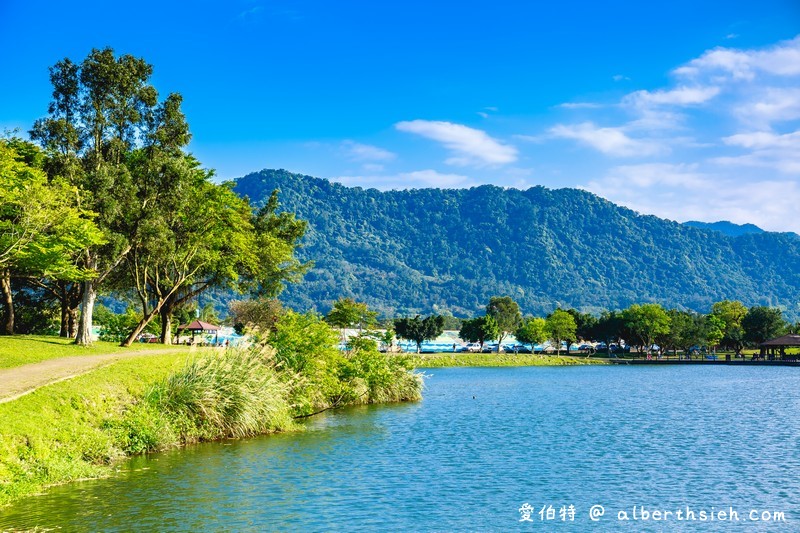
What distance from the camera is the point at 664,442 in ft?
112

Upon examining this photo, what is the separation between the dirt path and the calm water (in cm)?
494

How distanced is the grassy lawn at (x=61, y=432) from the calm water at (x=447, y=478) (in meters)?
0.69

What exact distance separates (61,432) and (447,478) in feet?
42.3

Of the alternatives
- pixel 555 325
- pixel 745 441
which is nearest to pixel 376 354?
pixel 745 441

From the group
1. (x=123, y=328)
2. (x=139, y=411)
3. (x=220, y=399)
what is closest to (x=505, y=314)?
(x=123, y=328)

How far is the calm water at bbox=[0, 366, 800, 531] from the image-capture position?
19.3 meters

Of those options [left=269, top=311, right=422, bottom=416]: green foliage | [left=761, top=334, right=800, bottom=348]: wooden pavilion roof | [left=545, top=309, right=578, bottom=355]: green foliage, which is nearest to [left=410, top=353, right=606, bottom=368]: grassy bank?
[left=545, top=309, right=578, bottom=355]: green foliage

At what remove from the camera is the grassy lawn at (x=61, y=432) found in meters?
20.4

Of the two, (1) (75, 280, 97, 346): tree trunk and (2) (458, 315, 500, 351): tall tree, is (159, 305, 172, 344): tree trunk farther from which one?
(2) (458, 315, 500, 351): tall tree

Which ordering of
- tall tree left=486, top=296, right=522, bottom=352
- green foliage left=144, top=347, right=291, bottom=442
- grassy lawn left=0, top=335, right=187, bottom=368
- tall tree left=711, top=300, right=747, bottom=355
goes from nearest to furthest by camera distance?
green foliage left=144, top=347, right=291, bottom=442 → grassy lawn left=0, top=335, right=187, bottom=368 → tall tree left=711, top=300, right=747, bottom=355 → tall tree left=486, top=296, right=522, bottom=352

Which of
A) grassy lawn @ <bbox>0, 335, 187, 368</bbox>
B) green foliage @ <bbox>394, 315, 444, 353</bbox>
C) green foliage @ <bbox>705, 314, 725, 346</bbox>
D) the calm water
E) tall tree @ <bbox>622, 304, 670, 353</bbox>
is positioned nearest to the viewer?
the calm water

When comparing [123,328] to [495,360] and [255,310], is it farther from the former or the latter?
[495,360]

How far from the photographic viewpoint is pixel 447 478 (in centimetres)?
2523

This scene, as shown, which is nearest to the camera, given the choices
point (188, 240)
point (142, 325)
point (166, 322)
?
point (188, 240)
